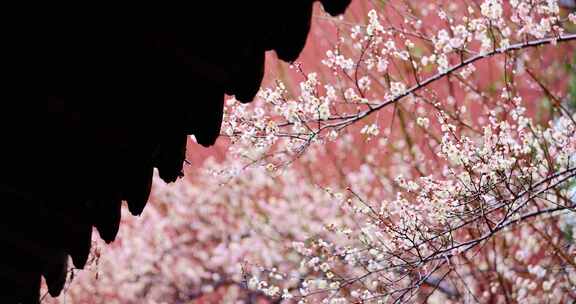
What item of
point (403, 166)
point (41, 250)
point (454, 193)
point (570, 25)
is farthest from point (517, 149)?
point (570, 25)

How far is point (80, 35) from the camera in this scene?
1534 mm

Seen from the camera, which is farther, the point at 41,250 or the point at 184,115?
the point at 41,250

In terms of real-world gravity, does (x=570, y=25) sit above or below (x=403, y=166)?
above

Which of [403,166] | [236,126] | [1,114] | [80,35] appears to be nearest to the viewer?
[80,35]

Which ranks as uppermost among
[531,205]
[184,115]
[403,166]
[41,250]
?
[403,166]

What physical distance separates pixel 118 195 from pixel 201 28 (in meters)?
0.66

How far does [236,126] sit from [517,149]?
1.27 m

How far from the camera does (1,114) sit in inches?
65.2

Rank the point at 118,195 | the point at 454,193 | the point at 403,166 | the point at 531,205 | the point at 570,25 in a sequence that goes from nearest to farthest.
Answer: the point at 118,195, the point at 454,193, the point at 531,205, the point at 403,166, the point at 570,25

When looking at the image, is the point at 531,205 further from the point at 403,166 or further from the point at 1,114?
the point at 1,114

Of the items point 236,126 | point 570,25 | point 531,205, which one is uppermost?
point 570,25

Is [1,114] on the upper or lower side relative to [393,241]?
lower

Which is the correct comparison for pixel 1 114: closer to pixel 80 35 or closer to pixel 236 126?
pixel 80 35

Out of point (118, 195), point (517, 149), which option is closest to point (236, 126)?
point (118, 195)
